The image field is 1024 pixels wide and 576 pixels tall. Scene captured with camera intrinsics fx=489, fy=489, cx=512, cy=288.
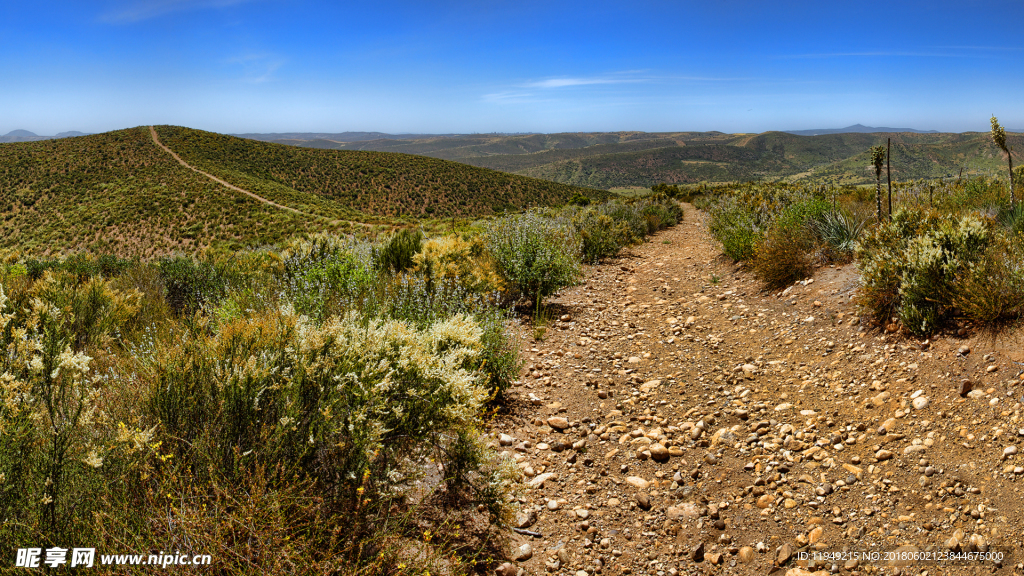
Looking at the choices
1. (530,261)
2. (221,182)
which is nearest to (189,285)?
(530,261)

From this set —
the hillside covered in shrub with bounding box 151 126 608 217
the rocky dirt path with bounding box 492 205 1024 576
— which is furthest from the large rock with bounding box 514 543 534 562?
the hillside covered in shrub with bounding box 151 126 608 217

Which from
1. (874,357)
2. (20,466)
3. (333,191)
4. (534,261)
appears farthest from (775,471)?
(333,191)

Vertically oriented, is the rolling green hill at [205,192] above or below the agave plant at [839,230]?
above

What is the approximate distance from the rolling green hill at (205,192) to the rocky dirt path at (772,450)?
20664 mm

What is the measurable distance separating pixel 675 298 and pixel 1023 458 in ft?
15.9

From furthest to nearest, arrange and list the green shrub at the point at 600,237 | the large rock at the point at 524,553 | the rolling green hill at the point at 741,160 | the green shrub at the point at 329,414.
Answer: the rolling green hill at the point at 741,160 < the green shrub at the point at 600,237 < the large rock at the point at 524,553 < the green shrub at the point at 329,414

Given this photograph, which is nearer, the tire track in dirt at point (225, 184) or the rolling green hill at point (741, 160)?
the tire track in dirt at point (225, 184)

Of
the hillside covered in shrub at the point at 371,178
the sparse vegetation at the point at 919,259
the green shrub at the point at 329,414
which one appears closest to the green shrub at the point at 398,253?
the green shrub at the point at 329,414

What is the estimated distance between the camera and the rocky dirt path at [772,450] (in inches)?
104

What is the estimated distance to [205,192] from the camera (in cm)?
3953

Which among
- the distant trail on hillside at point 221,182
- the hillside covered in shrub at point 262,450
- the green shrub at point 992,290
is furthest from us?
the distant trail on hillside at point 221,182

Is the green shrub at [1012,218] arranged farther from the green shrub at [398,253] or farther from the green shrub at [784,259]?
the green shrub at [398,253]

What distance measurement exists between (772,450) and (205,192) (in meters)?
45.7

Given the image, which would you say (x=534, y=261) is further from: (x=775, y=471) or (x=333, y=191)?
(x=333, y=191)
